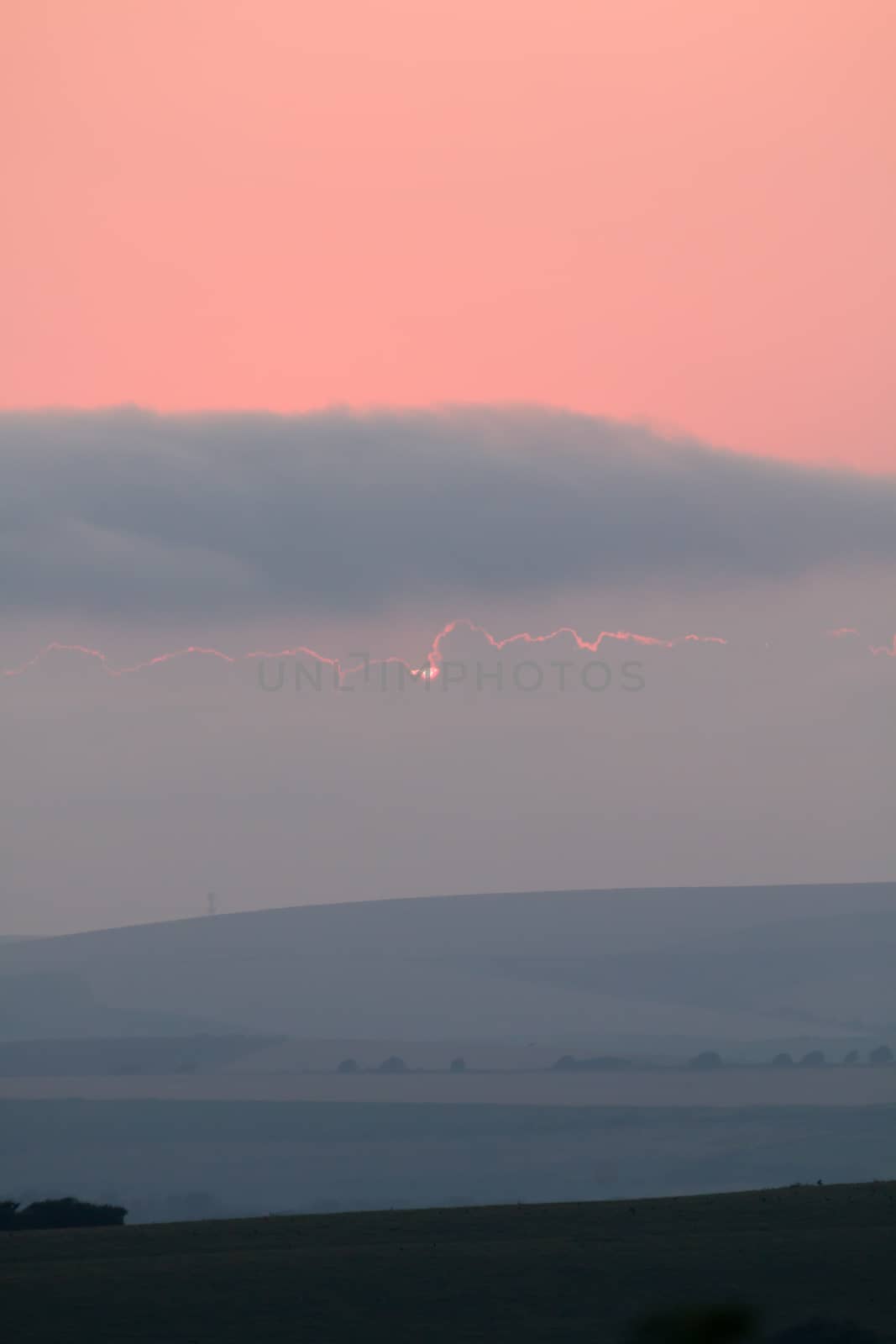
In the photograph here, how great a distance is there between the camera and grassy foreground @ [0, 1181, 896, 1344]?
36062 mm

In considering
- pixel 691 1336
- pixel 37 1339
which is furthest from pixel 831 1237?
pixel 37 1339

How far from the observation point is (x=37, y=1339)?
35.4 m

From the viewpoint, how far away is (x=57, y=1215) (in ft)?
219

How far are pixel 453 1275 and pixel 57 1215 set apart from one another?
32.1 m

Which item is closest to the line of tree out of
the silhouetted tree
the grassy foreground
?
the silhouetted tree

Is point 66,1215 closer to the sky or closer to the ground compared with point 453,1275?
closer to the ground

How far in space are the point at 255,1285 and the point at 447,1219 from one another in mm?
10776

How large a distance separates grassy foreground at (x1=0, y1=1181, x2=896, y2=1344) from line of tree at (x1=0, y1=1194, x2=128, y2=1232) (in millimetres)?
16036

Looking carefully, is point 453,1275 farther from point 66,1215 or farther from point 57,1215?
point 57,1215

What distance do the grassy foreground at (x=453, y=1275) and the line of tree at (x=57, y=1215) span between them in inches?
631

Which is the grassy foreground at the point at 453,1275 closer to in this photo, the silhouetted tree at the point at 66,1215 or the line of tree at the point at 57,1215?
the line of tree at the point at 57,1215

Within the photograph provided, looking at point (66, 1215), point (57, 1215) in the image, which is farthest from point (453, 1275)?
point (57, 1215)

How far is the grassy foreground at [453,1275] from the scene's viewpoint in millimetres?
36062

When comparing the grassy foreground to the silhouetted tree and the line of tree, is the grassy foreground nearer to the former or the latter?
the line of tree
